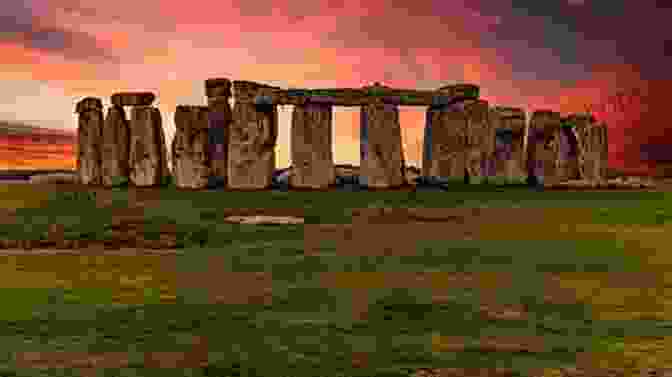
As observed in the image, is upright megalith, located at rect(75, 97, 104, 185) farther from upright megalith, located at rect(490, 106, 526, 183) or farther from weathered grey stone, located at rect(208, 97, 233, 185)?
upright megalith, located at rect(490, 106, 526, 183)

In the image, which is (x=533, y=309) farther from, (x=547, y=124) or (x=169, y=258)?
(x=547, y=124)

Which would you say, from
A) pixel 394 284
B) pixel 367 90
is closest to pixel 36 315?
pixel 394 284

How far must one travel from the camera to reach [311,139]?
96.7 feet

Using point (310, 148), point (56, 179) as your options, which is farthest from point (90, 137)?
point (310, 148)

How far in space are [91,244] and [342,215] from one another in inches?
317

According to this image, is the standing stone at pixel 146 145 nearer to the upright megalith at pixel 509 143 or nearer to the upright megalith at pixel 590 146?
the upright megalith at pixel 509 143

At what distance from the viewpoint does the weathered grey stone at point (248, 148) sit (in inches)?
1154

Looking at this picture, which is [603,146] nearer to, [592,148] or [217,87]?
[592,148]

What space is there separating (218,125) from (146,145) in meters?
2.77

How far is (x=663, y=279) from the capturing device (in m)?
11.7

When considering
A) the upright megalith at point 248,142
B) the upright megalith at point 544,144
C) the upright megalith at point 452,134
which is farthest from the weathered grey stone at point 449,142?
the upright megalith at point 248,142

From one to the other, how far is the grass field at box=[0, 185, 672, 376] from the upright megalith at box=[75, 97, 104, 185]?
468 inches

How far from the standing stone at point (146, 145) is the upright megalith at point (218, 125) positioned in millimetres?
2037

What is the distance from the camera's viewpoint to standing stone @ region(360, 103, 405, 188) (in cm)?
2992
